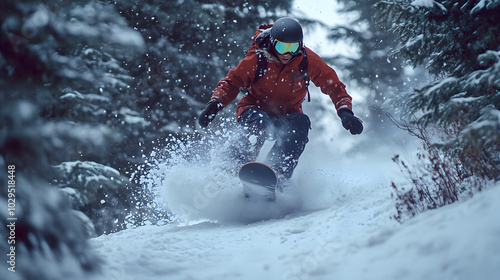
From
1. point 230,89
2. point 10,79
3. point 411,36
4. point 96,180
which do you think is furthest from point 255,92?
point 10,79

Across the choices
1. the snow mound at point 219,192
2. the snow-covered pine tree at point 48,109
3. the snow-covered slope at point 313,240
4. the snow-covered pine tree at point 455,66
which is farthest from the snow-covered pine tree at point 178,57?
the snow-covered pine tree at point 455,66

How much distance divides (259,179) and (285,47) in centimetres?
161

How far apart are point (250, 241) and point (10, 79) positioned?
231 centimetres

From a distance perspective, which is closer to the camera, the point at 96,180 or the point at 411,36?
the point at 96,180

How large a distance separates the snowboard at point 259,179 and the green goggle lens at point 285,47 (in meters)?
1.39

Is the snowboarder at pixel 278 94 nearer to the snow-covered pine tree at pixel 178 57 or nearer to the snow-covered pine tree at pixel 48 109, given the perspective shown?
the snow-covered pine tree at pixel 48 109

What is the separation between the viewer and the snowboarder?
170 inches

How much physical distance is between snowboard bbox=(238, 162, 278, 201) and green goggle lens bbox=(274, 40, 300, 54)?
139 cm

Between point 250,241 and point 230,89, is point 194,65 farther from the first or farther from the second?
point 250,241

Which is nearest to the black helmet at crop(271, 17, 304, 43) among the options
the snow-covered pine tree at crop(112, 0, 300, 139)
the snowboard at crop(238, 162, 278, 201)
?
the snowboard at crop(238, 162, 278, 201)

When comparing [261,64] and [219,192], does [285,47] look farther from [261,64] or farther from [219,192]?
[219,192]

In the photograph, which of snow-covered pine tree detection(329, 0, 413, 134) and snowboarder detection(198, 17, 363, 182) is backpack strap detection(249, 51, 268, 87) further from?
snow-covered pine tree detection(329, 0, 413, 134)

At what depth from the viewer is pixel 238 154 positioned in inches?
183

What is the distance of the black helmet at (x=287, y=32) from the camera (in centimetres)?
416
